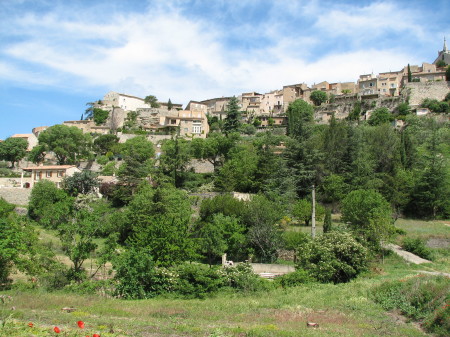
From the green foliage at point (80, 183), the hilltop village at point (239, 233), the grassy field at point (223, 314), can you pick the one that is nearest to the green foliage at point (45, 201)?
the hilltop village at point (239, 233)

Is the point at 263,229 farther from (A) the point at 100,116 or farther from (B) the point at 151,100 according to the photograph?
(B) the point at 151,100

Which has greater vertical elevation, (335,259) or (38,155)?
(38,155)

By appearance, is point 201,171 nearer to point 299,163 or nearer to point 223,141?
point 223,141

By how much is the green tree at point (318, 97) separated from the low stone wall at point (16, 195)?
2396 inches

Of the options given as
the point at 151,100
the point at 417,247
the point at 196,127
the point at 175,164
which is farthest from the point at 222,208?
the point at 151,100

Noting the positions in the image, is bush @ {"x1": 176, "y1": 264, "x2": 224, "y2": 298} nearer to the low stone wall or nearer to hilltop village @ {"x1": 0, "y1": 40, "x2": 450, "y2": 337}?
hilltop village @ {"x1": 0, "y1": 40, "x2": 450, "y2": 337}

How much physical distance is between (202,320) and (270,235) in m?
14.0

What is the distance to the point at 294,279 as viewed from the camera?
64.4 feet

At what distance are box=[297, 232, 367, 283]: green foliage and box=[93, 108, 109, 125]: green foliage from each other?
6894cm

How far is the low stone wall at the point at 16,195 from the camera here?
1641 inches

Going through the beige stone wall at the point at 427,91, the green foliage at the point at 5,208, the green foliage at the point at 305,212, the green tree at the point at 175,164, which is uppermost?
the beige stone wall at the point at 427,91

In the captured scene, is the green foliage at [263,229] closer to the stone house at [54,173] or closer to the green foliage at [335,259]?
the green foliage at [335,259]

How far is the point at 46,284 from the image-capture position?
60.4ft

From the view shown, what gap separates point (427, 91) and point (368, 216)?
55.5 meters
